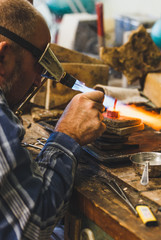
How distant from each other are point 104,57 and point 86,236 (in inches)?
87.3

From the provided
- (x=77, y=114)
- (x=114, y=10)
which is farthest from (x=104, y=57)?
(x=114, y=10)

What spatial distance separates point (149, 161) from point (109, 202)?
0.46m

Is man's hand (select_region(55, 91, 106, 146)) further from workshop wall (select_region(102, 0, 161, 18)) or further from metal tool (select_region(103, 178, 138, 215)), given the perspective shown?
workshop wall (select_region(102, 0, 161, 18))

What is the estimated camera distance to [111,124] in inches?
78.3

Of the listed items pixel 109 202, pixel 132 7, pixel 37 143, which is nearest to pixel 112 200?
pixel 109 202

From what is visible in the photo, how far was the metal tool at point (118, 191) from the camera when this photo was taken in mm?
1377

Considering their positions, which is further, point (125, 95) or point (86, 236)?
point (125, 95)

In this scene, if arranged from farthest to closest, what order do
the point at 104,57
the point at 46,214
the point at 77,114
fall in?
1. the point at 104,57
2. the point at 77,114
3. the point at 46,214

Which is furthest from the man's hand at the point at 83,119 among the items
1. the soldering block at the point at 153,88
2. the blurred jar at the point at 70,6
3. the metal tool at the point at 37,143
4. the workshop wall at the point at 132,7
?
the blurred jar at the point at 70,6

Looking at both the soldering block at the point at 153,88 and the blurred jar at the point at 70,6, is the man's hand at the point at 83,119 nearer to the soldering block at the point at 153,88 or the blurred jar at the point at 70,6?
the soldering block at the point at 153,88

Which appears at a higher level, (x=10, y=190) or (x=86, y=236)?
(x=10, y=190)

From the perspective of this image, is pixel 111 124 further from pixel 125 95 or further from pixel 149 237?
pixel 125 95

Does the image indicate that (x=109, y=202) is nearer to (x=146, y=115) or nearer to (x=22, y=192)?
(x=22, y=192)

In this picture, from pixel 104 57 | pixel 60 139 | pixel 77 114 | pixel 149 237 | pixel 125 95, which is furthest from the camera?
pixel 104 57
